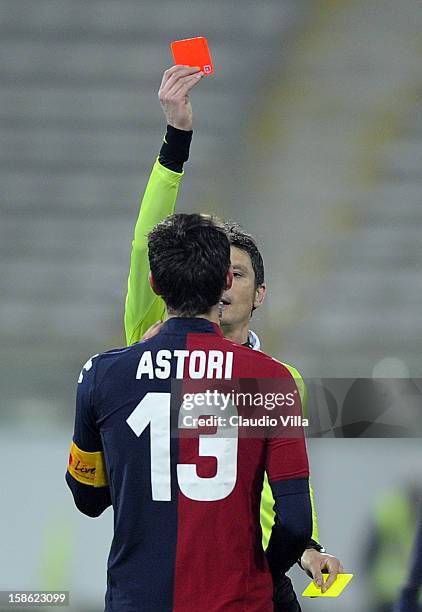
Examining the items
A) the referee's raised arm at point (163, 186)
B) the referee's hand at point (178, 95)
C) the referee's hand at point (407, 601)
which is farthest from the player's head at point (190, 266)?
the referee's hand at point (407, 601)

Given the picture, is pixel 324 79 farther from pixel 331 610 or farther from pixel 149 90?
pixel 331 610

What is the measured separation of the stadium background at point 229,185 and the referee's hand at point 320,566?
2.19m

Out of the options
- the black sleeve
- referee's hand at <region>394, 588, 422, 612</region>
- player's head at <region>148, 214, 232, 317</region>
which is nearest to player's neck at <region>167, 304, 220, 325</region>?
player's head at <region>148, 214, 232, 317</region>

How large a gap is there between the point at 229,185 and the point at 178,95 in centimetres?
229

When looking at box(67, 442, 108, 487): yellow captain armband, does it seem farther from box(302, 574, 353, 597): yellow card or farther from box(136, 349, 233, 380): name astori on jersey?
box(302, 574, 353, 597): yellow card

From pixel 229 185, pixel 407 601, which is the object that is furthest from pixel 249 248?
pixel 407 601

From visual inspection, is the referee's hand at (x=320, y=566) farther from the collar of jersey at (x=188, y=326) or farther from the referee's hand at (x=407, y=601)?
the referee's hand at (x=407, y=601)

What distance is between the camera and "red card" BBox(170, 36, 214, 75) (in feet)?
7.38

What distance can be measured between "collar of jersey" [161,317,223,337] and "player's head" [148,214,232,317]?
0.02 metres

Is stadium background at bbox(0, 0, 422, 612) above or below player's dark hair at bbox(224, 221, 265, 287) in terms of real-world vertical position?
above

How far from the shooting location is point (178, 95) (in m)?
2.17

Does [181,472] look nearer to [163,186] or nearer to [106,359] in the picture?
[106,359]

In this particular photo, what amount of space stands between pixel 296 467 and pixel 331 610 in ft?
8.81

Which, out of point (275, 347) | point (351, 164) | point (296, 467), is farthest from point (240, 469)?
point (351, 164)
